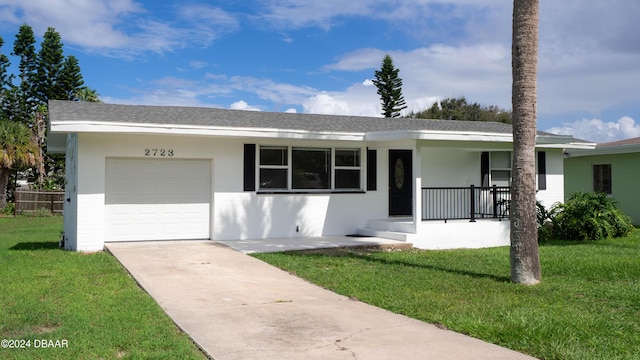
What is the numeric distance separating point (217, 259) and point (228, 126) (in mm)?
3622

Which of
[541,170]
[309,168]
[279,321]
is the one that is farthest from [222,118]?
[541,170]

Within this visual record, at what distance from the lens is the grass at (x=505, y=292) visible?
232 inches

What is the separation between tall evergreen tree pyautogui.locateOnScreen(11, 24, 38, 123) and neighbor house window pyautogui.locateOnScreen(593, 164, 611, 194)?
30.6 metres

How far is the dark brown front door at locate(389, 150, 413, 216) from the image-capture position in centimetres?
1599

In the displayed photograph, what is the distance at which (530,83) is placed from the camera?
9227 millimetres

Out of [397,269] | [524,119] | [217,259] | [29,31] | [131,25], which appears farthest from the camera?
[29,31]

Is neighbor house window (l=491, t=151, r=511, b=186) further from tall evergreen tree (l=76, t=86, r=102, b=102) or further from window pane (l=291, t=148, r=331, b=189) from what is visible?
tall evergreen tree (l=76, t=86, r=102, b=102)

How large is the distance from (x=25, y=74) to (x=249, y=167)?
1024 inches

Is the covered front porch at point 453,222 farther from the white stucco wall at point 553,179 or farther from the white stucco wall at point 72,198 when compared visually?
the white stucco wall at point 72,198

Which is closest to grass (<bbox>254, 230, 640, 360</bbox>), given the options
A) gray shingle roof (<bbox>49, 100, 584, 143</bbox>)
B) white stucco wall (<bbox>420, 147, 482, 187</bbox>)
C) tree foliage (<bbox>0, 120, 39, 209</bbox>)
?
white stucco wall (<bbox>420, 147, 482, 187</bbox>)

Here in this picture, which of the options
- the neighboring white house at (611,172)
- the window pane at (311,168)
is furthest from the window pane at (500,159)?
the neighboring white house at (611,172)

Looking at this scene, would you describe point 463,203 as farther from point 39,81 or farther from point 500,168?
point 39,81

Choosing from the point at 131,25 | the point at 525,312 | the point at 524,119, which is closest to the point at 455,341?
the point at 525,312

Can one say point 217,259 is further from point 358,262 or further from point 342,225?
point 342,225
